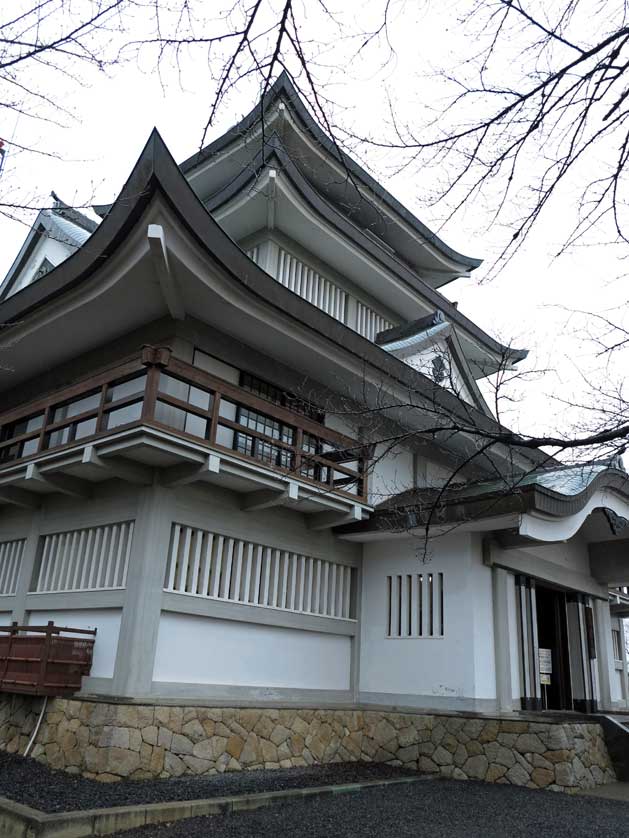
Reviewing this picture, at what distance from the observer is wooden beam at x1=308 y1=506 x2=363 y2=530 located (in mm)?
10023

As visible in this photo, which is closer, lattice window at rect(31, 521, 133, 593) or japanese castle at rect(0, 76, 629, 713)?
japanese castle at rect(0, 76, 629, 713)

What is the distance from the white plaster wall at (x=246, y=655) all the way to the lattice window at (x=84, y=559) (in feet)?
3.46

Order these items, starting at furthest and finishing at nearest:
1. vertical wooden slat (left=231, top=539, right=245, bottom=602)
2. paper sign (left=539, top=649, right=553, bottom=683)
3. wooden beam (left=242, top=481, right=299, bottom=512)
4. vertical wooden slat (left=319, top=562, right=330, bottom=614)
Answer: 1. paper sign (left=539, top=649, right=553, bottom=683)
2. vertical wooden slat (left=319, top=562, right=330, bottom=614)
3. vertical wooden slat (left=231, top=539, right=245, bottom=602)
4. wooden beam (left=242, top=481, right=299, bottom=512)

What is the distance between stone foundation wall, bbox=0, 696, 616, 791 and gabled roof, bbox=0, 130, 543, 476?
3.85m

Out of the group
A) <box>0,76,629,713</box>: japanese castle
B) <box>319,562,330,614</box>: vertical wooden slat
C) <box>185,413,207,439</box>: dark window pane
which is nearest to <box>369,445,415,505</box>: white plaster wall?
<box>0,76,629,713</box>: japanese castle

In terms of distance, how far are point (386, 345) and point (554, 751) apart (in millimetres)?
8234

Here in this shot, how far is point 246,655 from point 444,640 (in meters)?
2.91

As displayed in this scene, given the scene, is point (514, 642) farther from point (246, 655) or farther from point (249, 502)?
point (249, 502)

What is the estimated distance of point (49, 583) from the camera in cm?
982

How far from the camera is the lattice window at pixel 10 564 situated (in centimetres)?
1053

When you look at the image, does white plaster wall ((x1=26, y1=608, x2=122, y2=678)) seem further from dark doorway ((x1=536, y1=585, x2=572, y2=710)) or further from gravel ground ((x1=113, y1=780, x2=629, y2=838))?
dark doorway ((x1=536, y1=585, x2=572, y2=710))

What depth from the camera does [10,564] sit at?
423 inches

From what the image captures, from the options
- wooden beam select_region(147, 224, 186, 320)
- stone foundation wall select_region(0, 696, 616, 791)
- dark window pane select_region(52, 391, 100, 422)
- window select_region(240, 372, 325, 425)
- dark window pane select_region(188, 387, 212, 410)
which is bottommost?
stone foundation wall select_region(0, 696, 616, 791)

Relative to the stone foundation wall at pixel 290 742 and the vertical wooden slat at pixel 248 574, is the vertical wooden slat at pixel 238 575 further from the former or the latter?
the stone foundation wall at pixel 290 742
